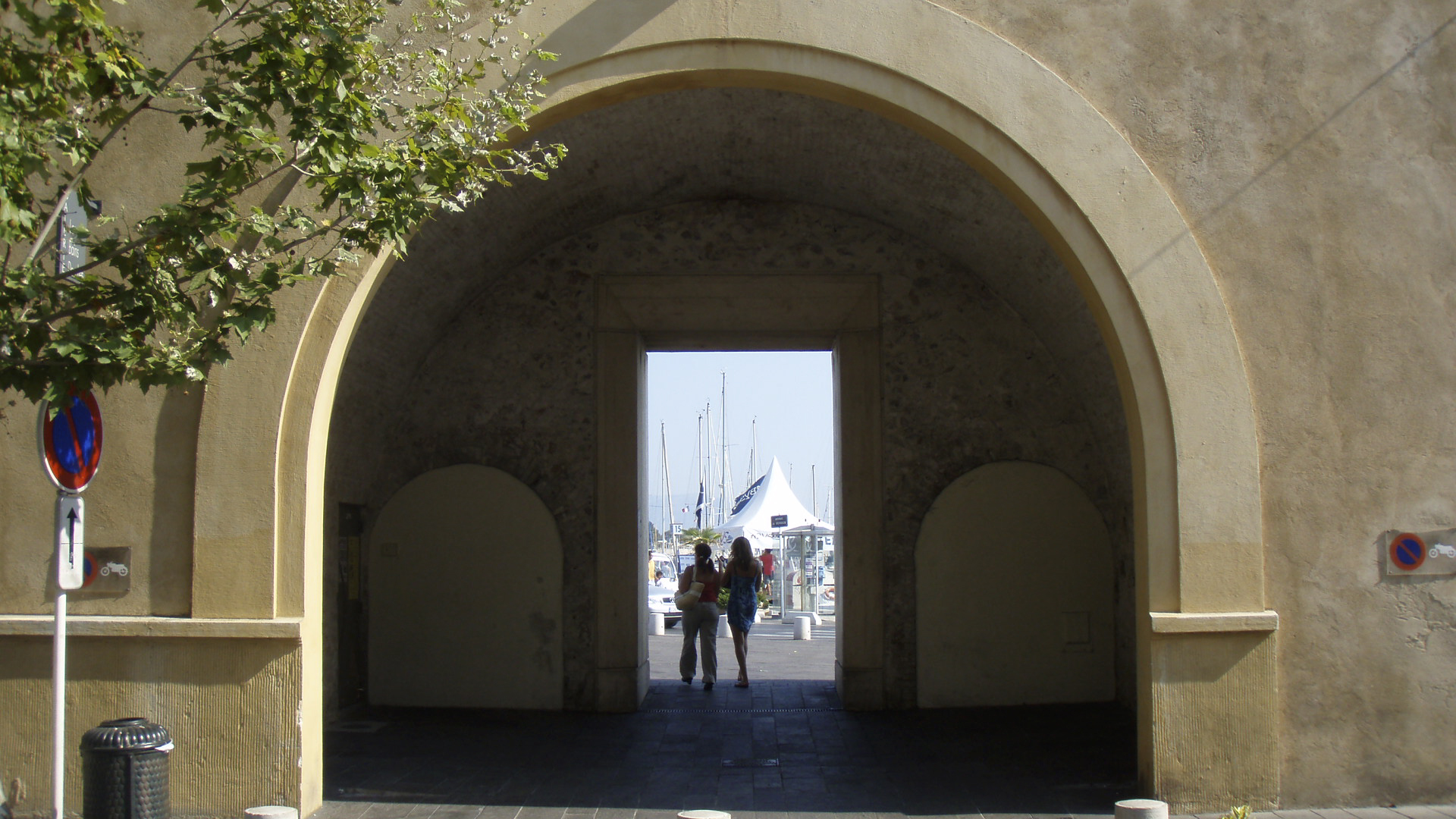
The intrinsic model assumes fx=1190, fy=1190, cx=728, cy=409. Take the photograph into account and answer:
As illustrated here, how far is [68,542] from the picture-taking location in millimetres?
5488

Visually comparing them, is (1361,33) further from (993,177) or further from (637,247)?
(637,247)

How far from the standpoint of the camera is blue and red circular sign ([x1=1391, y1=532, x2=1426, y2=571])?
6.71 m

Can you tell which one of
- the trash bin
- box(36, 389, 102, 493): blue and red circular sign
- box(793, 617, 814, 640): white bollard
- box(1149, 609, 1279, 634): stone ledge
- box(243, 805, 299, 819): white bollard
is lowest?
box(793, 617, 814, 640): white bollard

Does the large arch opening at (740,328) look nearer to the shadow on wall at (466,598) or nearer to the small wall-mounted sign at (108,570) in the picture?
the shadow on wall at (466,598)

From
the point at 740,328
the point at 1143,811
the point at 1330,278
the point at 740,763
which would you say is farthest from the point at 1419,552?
the point at 740,328

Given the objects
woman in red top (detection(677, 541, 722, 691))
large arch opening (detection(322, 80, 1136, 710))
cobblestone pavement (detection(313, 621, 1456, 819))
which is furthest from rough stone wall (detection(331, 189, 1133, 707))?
woman in red top (detection(677, 541, 722, 691))

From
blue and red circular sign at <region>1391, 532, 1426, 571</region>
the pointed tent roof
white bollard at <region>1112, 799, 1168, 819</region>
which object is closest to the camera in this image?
white bollard at <region>1112, 799, 1168, 819</region>

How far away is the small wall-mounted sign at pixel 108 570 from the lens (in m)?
6.66

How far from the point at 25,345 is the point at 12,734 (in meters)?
3.02

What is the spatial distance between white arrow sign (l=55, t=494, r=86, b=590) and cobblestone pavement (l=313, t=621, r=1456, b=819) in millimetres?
2050

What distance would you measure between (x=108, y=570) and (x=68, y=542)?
130 centimetres

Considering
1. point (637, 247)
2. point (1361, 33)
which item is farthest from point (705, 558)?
point (1361, 33)

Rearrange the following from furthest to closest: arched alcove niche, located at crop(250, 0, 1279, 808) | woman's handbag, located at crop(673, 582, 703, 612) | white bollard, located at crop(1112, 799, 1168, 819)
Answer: woman's handbag, located at crop(673, 582, 703, 612)
arched alcove niche, located at crop(250, 0, 1279, 808)
white bollard, located at crop(1112, 799, 1168, 819)

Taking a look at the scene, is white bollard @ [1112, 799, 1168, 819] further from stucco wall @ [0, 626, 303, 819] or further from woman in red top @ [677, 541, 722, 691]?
woman in red top @ [677, 541, 722, 691]
